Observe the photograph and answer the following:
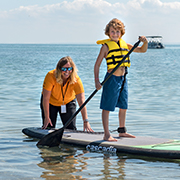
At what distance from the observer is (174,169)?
520 cm

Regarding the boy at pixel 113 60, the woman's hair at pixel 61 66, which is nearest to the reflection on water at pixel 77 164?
the boy at pixel 113 60

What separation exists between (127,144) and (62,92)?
1479 millimetres

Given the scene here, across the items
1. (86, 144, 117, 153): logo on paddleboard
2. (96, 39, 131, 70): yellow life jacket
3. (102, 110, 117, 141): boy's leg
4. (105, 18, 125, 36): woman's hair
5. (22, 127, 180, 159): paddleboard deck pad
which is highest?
(105, 18, 125, 36): woman's hair

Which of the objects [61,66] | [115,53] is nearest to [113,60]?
[115,53]

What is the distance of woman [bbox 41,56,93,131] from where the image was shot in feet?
20.9

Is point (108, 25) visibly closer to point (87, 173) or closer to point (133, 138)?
point (133, 138)

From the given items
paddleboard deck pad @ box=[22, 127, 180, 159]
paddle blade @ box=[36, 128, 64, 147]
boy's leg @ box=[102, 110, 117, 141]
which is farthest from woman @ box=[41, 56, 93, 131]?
boy's leg @ box=[102, 110, 117, 141]

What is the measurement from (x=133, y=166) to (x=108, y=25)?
2068mm

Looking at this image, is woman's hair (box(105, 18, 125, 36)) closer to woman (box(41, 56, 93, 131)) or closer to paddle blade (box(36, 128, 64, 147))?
woman (box(41, 56, 93, 131))

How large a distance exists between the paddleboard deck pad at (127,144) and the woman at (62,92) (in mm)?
225

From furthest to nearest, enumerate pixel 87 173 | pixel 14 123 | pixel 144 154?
pixel 14 123 < pixel 144 154 < pixel 87 173

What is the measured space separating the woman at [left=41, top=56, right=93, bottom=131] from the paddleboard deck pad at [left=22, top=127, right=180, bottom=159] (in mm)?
225

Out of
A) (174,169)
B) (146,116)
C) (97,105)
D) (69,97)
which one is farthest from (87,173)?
(97,105)

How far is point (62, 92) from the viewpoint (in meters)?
6.63
